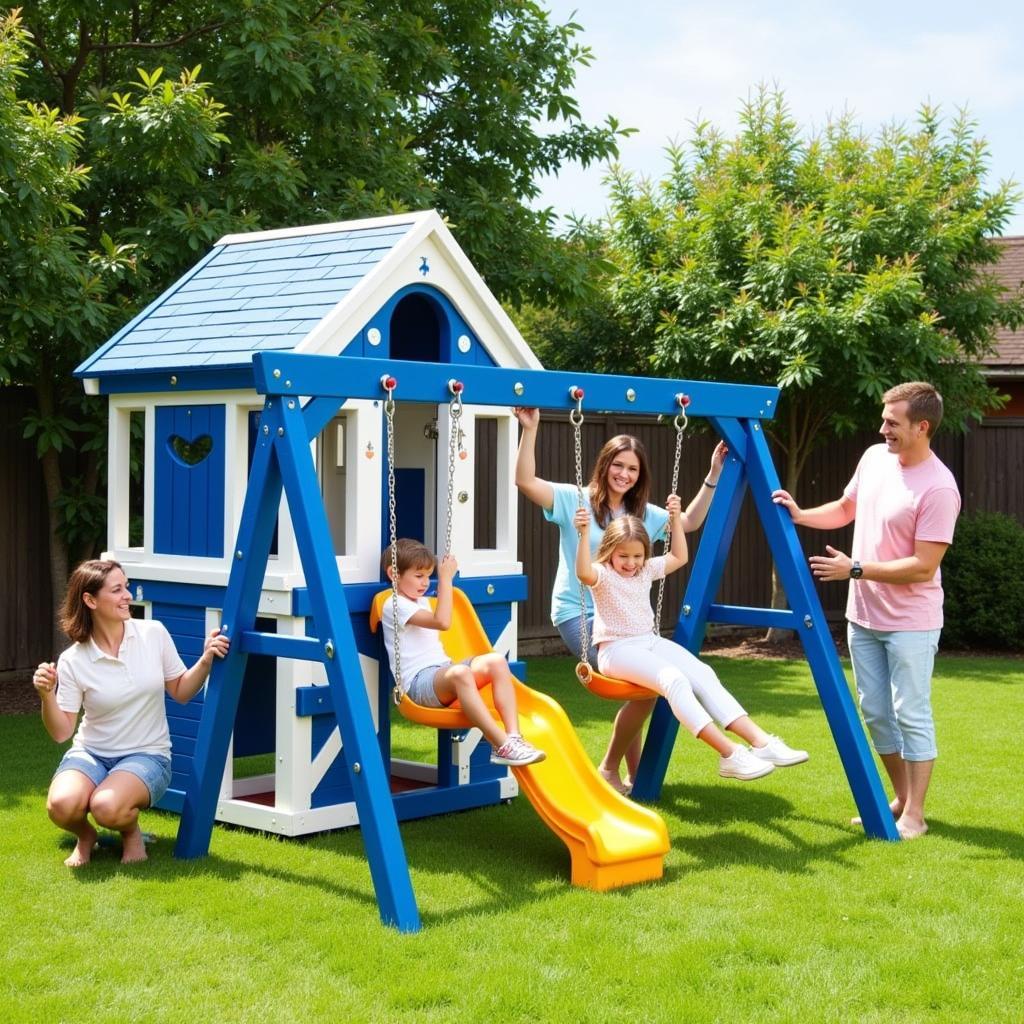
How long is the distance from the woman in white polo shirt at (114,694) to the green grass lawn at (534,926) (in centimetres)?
25

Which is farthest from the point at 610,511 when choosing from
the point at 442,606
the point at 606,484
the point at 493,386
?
the point at 493,386

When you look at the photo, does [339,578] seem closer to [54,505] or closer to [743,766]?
[743,766]

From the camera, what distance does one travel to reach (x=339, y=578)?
4801 millimetres

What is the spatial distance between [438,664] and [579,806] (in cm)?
81

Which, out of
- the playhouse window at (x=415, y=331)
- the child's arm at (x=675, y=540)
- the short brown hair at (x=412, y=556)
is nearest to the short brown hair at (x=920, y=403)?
the child's arm at (x=675, y=540)

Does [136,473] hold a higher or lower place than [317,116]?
lower

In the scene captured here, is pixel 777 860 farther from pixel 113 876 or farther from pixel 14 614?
pixel 14 614

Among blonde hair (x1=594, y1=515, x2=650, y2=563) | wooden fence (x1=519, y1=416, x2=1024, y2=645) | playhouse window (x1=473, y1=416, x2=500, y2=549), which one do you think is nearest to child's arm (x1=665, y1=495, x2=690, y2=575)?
blonde hair (x1=594, y1=515, x2=650, y2=563)

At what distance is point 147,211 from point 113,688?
496 centimetres

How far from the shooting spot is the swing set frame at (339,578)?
462 centimetres

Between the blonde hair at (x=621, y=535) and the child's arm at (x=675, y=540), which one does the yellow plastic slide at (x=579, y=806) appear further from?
the child's arm at (x=675, y=540)

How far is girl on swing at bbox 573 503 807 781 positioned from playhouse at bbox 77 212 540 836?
76cm

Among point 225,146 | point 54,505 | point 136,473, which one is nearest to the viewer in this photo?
point 54,505

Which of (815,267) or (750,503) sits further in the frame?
(750,503)
